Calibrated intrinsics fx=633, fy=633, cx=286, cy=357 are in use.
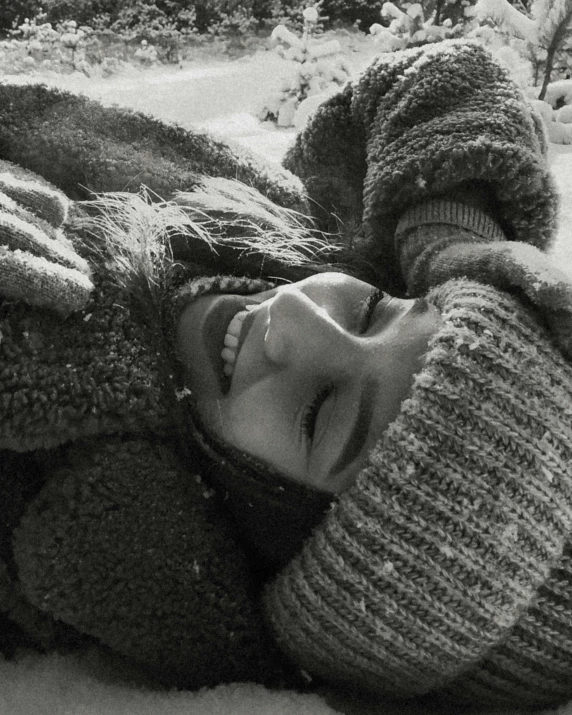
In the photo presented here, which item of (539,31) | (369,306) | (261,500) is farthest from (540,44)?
(261,500)

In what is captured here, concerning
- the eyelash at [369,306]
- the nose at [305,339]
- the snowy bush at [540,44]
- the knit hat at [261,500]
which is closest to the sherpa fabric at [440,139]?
the eyelash at [369,306]

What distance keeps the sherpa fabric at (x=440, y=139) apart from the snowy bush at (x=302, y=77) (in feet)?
6.24

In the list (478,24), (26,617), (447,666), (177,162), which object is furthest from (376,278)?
(478,24)

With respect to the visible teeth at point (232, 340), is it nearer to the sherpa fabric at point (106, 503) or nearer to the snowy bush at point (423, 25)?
the sherpa fabric at point (106, 503)

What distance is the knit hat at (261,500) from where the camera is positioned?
79cm

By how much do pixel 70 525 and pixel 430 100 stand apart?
87 cm

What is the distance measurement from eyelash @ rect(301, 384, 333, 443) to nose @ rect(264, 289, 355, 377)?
3 centimetres

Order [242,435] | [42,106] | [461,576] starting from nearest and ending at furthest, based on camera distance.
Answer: [461,576] → [242,435] → [42,106]

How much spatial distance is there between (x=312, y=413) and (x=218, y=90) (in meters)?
3.06

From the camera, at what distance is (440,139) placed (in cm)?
103

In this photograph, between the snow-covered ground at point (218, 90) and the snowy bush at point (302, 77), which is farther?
the snowy bush at point (302, 77)

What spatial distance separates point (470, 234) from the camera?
102 centimetres

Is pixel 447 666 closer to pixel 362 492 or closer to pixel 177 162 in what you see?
pixel 362 492

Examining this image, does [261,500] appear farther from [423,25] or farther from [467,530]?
[423,25]
